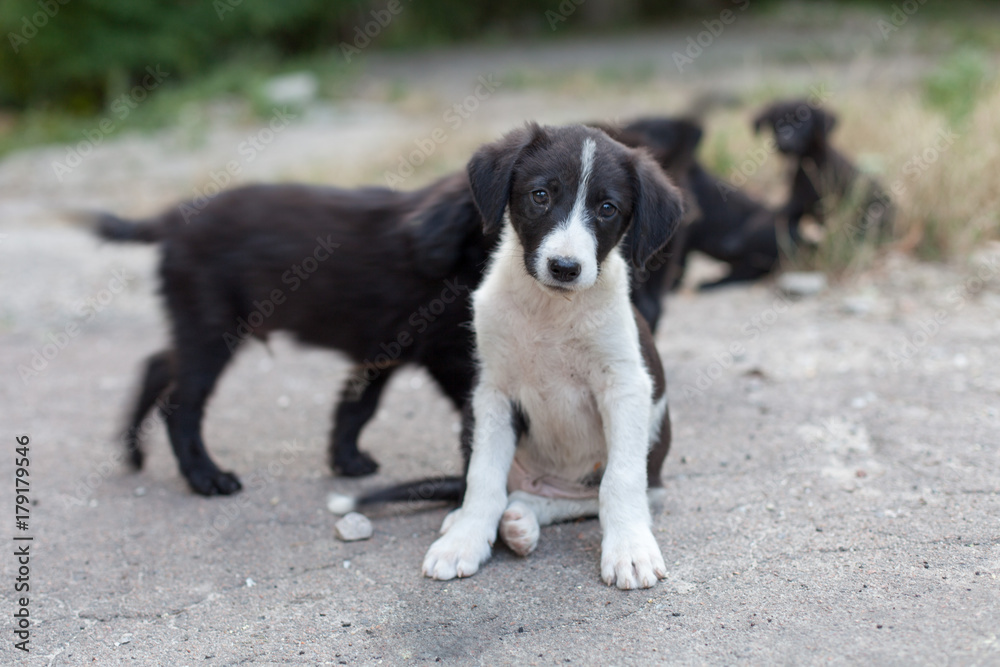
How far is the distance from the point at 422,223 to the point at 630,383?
3.50 ft

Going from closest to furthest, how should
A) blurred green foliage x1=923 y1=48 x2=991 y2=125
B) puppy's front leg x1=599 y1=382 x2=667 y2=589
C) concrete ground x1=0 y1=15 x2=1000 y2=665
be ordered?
concrete ground x1=0 y1=15 x2=1000 y2=665
puppy's front leg x1=599 y1=382 x2=667 y2=589
blurred green foliage x1=923 y1=48 x2=991 y2=125

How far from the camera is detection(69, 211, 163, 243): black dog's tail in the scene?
4094mm

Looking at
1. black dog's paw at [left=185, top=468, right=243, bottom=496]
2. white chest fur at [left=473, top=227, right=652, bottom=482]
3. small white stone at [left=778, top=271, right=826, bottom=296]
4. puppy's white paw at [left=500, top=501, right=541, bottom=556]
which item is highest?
white chest fur at [left=473, top=227, right=652, bottom=482]

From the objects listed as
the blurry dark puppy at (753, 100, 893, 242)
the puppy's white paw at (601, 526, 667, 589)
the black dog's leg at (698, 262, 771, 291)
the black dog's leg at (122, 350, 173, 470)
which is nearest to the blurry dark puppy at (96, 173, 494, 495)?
the black dog's leg at (122, 350, 173, 470)

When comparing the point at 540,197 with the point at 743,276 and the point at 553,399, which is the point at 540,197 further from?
the point at 743,276

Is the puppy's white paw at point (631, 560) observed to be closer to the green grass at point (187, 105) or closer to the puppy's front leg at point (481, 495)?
the puppy's front leg at point (481, 495)

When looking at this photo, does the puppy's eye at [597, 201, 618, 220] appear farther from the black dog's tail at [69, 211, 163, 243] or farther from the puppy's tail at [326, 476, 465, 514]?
the black dog's tail at [69, 211, 163, 243]

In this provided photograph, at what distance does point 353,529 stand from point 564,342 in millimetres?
1076

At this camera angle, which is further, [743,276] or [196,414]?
[743,276]

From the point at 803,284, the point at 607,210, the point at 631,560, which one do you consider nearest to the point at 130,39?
the point at 803,284

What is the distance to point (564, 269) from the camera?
2.92 meters

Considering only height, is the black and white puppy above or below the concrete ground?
above

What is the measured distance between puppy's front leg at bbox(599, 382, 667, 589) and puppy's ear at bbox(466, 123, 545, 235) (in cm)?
73

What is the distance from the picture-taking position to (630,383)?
318 centimetres
